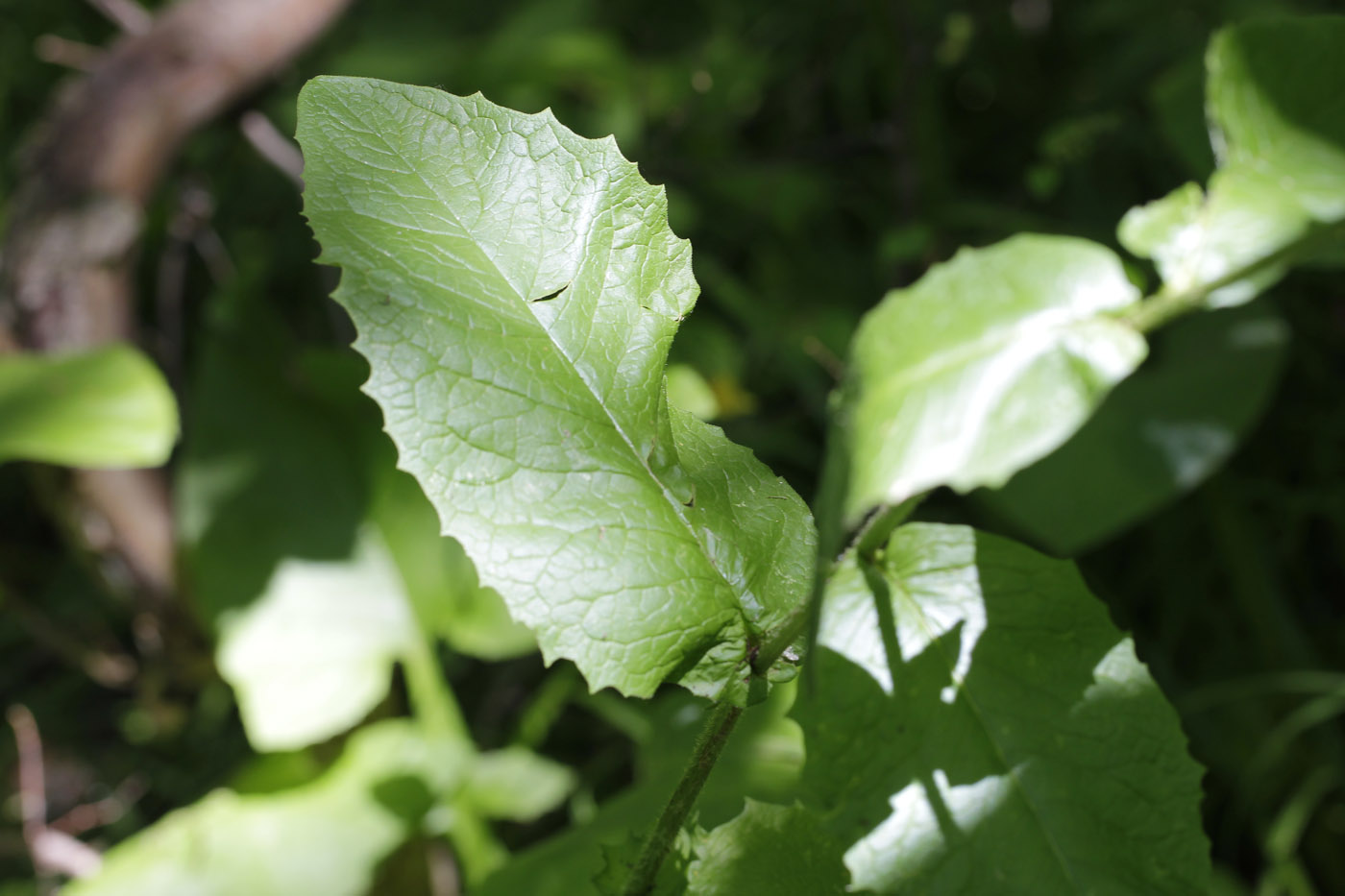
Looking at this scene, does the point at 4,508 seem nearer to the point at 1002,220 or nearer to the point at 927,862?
the point at 1002,220

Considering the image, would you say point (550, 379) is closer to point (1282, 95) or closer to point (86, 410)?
point (1282, 95)

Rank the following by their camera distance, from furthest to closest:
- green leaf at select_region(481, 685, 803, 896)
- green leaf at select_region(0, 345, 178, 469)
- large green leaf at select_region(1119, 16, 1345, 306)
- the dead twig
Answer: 1. the dead twig
2. green leaf at select_region(0, 345, 178, 469)
3. green leaf at select_region(481, 685, 803, 896)
4. large green leaf at select_region(1119, 16, 1345, 306)

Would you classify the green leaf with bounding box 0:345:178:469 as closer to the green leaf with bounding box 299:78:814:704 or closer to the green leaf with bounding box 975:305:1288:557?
the green leaf with bounding box 299:78:814:704

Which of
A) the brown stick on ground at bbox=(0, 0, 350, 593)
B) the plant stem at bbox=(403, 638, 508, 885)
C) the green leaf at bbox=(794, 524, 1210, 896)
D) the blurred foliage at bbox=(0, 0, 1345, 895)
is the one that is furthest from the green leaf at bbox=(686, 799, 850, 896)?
the brown stick on ground at bbox=(0, 0, 350, 593)

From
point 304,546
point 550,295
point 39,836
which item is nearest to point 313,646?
point 304,546

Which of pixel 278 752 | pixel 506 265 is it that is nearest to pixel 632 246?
pixel 506 265

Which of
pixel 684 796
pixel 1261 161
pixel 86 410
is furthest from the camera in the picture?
pixel 86 410
